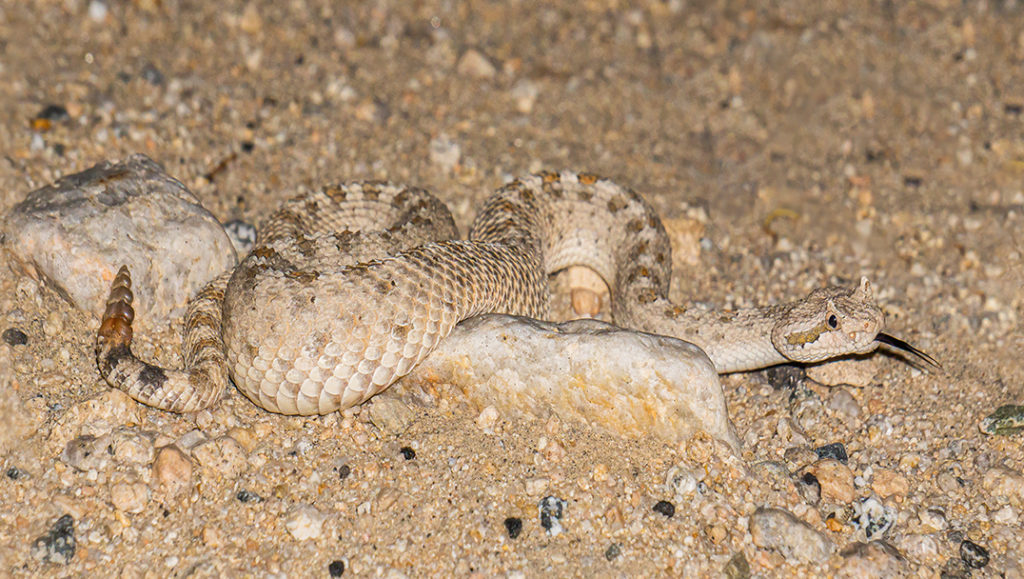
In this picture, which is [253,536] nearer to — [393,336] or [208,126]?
[393,336]

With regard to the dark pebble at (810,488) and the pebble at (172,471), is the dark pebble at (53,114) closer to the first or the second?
the pebble at (172,471)

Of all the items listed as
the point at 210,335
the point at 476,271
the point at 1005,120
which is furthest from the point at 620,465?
the point at 1005,120

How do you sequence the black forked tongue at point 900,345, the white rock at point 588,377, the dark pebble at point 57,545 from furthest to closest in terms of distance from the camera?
the black forked tongue at point 900,345 → the white rock at point 588,377 → the dark pebble at point 57,545

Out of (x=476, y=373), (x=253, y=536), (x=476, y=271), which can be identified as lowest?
(x=253, y=536)

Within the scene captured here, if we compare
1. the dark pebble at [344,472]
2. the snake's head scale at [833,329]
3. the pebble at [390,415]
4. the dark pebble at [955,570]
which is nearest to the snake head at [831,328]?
the snake's head scale at [833,329]

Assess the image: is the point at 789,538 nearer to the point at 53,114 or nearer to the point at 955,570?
the point at 955,570

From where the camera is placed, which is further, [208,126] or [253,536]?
[208,126]

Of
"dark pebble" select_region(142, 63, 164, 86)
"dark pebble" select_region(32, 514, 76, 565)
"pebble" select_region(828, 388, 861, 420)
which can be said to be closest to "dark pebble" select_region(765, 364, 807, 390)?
"pebble" select_region(828, 388, 861, 420)

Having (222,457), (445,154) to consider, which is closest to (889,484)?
(222,457)
